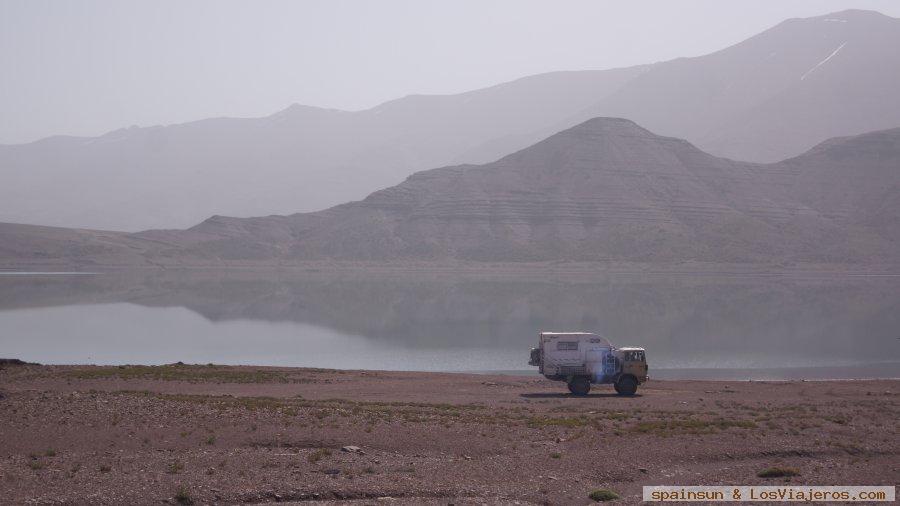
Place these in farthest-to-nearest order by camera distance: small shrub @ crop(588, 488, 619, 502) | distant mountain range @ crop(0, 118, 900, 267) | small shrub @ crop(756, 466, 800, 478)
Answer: distant mountain range @ crop(0, 118, 900, 267), small shrub @ crop(756, 466, 800, 478), small shrub @ crop(588, 488, 619, 502)

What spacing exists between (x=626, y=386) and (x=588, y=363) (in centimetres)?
149

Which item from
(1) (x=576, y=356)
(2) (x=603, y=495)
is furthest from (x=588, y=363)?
(2) (x=603, y=495)

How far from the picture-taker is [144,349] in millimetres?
54844

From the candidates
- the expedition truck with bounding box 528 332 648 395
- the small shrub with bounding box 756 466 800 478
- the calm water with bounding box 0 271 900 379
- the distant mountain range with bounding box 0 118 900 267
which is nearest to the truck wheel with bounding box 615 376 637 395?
the expedition truck with bounding box 528 332 648 395

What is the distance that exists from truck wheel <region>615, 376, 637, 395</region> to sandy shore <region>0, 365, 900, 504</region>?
63 centimetres

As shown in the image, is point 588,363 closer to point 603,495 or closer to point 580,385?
point 580,385

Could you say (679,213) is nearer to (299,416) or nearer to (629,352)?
(629,352)

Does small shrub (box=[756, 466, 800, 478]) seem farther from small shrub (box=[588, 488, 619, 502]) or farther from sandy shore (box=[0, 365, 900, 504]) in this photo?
small shrub (box=[588, 488, 619, 502])

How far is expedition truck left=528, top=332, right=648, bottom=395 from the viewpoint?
31.5 metres

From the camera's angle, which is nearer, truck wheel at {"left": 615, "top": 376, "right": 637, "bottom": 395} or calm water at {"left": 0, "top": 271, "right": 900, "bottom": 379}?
truck wheel at {"left": 615, "top": 376, "right": 637, "bottom": 395}

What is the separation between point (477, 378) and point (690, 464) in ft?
63.9

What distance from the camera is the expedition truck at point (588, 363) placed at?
31453 millimetres

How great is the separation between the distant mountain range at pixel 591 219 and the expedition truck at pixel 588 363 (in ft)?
415

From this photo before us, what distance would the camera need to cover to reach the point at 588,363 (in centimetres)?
3166
